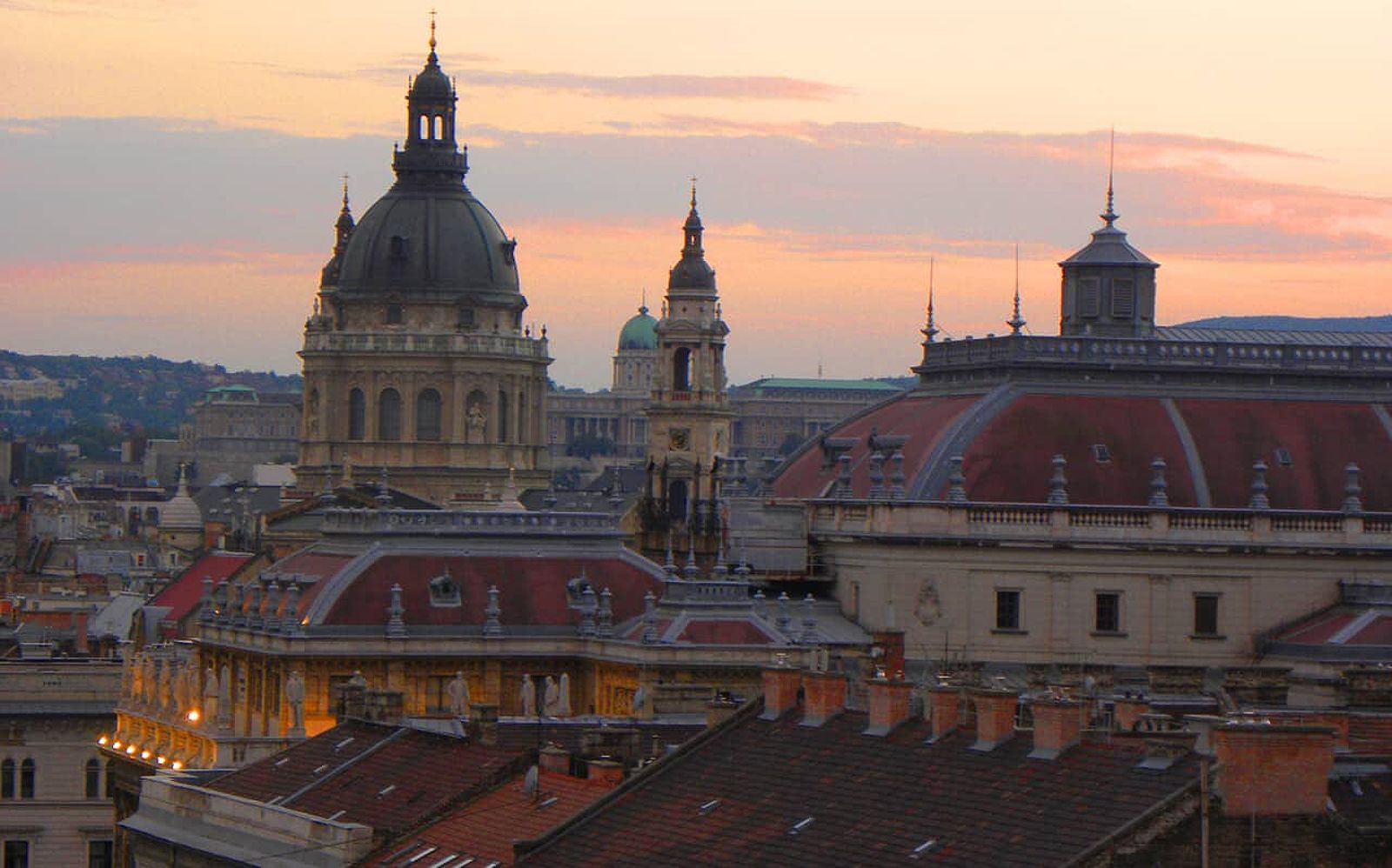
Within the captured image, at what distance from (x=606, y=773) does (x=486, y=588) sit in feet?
156

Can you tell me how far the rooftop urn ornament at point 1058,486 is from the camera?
119812 mm

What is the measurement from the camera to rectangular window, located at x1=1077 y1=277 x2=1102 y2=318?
443 feet

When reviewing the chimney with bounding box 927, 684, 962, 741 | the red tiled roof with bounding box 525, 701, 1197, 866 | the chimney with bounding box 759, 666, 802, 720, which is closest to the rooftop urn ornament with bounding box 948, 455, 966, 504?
the red tiled roof with bounding box 525, 701, 1197, 866

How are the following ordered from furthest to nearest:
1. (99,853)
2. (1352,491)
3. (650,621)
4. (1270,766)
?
(99,853), (1352,491), (650,621), (1270,766)

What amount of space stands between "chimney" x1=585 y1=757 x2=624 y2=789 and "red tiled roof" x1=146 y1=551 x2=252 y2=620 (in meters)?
73.5

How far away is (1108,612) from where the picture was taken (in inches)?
4747

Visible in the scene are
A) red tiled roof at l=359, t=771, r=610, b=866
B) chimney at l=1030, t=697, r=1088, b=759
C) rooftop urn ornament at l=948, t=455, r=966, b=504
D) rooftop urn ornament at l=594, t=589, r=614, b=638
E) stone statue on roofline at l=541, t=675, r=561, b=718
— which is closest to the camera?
chimney at l=1030, t=697, r=1088, b=759

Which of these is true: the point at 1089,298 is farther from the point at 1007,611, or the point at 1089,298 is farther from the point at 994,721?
the point at 994,721

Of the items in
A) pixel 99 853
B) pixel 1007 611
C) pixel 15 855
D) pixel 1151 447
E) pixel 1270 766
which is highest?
pixel 1151 447

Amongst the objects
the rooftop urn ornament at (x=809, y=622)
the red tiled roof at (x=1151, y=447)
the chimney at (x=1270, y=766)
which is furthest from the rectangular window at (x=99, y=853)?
the chimney at (x=1270, y=766)

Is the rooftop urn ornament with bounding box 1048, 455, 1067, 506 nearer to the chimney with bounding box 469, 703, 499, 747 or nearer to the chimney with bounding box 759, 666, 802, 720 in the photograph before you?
the chimney with bounding box 469, 703, 499, 747

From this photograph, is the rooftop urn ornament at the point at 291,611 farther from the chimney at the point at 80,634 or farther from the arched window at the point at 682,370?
the arched window at the point at 682,370

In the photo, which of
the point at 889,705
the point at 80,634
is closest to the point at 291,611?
the point at 889,705

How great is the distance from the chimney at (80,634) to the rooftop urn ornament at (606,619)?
4760 cm
